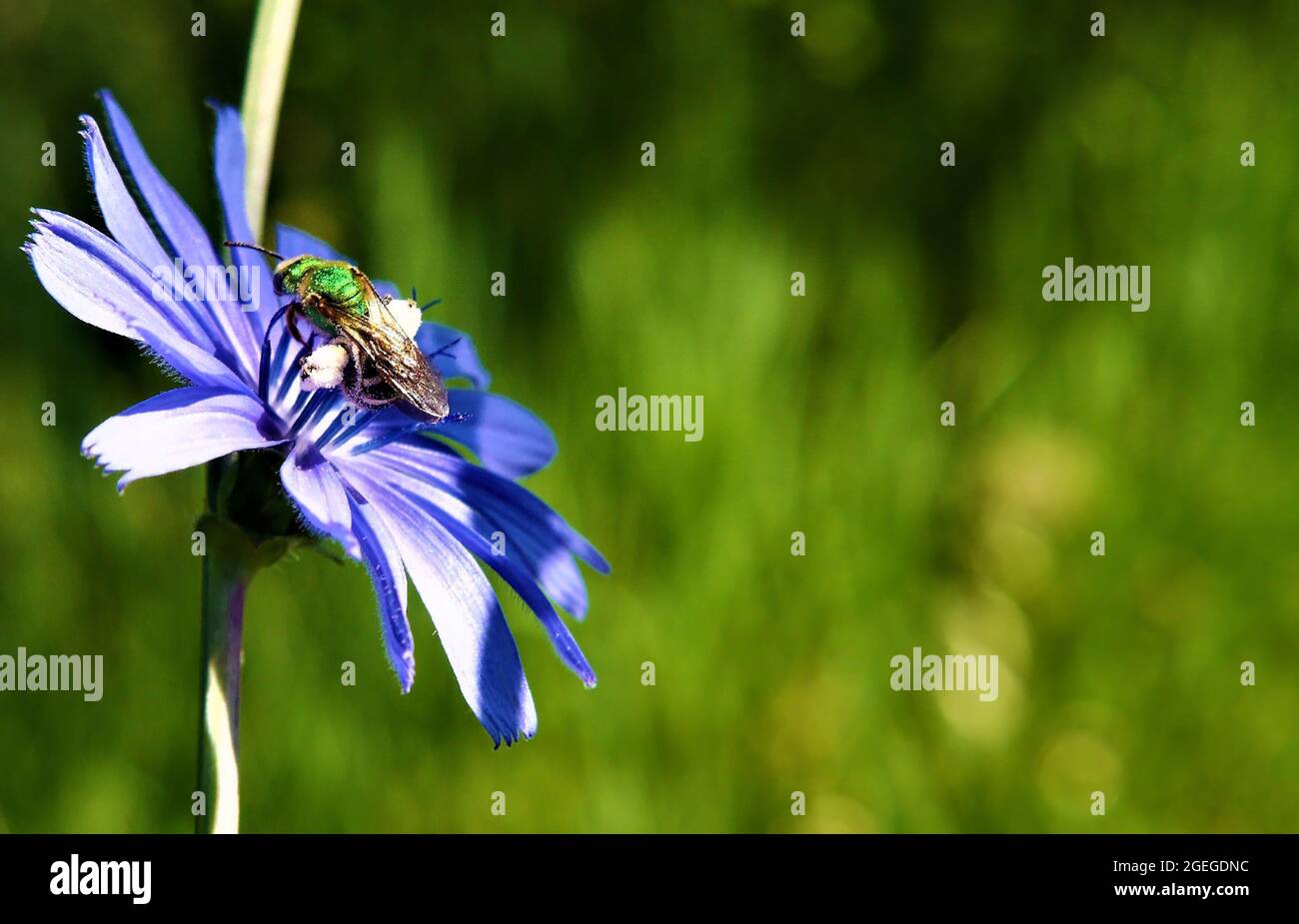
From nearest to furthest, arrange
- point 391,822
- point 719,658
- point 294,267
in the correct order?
point 294,267
point 391,822
point 719,658

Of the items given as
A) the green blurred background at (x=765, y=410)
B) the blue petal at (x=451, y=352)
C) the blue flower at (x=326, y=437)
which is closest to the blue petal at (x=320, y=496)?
the blue flower at (x=326, y=437)

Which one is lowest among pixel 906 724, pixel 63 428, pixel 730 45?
pixel 906 724

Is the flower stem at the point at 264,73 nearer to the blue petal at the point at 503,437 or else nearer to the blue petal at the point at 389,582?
the blue petal at the point at 389,582

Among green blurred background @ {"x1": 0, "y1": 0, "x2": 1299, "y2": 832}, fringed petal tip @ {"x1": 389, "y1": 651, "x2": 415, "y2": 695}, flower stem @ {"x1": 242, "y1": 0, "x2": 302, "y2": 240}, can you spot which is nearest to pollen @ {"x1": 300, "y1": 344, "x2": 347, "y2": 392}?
flower stem @ {"x1": 242, "y1": 0, "x2": 302, "y2": 240}

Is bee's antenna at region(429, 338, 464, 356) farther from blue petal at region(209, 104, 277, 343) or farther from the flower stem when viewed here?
the flower stem

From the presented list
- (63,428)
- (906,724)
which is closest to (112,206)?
Answer: (906,724)

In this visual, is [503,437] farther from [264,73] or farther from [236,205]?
[264,73]

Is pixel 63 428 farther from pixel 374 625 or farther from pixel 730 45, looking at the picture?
pixel 730 45
